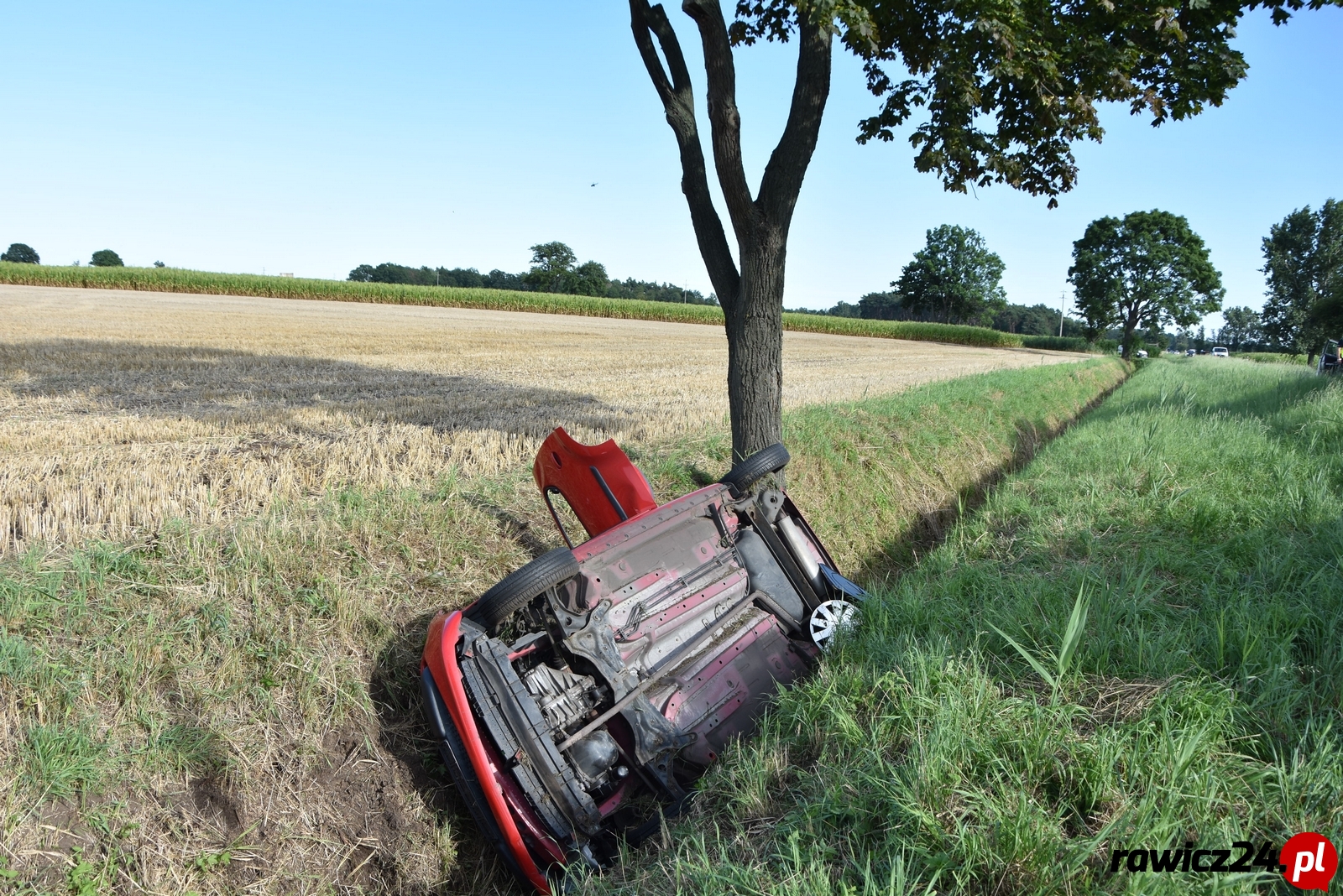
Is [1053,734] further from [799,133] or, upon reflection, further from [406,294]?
[406,294]

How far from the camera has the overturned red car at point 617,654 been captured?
119 inches

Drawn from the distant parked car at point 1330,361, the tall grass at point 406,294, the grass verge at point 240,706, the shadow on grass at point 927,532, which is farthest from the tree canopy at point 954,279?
the grass verge at point 240,706

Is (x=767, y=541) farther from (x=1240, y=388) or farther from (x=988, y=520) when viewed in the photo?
(x=1240, y=388)

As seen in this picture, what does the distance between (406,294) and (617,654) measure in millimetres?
43654

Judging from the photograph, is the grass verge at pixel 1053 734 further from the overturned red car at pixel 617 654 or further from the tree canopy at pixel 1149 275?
the tree canopy at pixel 1149 275

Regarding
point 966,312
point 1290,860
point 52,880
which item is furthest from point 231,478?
point 966,312

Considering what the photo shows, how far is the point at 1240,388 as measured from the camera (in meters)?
13.8

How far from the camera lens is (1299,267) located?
4991 cm

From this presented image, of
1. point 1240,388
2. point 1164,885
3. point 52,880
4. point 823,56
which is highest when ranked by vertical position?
point 823,56

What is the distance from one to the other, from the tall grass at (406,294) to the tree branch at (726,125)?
132 ft

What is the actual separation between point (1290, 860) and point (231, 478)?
572 cm

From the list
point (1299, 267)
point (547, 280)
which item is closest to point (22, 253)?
point (547, 280)

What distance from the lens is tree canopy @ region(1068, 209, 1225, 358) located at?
49594 millimetres

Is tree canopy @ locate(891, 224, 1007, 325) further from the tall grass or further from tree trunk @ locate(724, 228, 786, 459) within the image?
tree trunk @ locate(724, 228, 786, 459)
